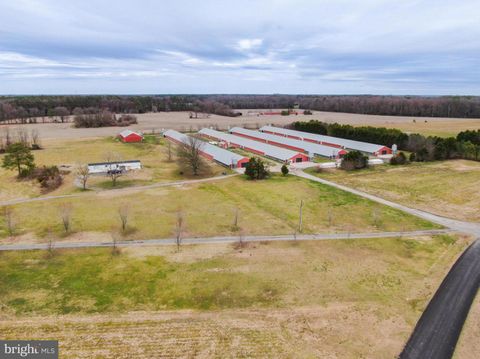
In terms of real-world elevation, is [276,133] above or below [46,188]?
above

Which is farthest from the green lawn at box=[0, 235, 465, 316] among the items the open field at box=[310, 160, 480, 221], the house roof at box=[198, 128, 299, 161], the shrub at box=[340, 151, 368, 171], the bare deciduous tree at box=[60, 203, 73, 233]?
the house roof at box=[198, 128, 299, 161]

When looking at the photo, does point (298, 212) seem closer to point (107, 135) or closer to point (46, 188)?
point (46, 188)

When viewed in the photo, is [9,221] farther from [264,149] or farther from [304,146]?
[304,146]

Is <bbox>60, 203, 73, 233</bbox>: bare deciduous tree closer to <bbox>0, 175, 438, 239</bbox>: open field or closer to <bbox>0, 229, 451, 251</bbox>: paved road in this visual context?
<bbox>0, 175, 438, 239</bbox>: open field

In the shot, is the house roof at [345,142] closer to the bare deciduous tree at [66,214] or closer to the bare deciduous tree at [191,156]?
the bare deciduous tree at [191,156]

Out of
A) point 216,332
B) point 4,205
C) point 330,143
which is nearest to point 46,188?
point 4,205

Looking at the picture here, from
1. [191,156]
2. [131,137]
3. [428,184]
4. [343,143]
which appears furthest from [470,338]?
[131,137]

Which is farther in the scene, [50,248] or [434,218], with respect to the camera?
[434,218]
